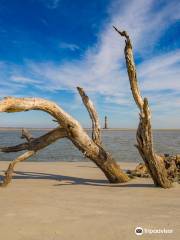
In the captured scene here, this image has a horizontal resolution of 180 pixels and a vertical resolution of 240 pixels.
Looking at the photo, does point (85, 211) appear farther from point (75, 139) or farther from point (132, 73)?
point (132, 73)

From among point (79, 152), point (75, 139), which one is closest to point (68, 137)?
point (75, 139)

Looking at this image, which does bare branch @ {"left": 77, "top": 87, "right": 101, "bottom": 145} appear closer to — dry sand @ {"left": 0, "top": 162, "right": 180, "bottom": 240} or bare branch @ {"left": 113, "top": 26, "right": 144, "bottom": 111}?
dry sand @ {"left": 0, "top": 162, "right": 180, "bottom": 240}

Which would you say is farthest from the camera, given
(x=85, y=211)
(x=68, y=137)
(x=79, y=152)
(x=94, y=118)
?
(x=79, y=152)

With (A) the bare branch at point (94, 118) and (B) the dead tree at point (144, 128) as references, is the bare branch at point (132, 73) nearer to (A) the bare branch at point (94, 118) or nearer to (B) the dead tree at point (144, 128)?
(B) the dead tree at point (144, 128)

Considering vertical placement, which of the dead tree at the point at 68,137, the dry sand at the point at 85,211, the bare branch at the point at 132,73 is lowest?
the dry sand at the point at 85,211

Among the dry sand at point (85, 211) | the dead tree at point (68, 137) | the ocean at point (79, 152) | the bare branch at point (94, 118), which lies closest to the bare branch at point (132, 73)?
the dead tree at point (68, 137)

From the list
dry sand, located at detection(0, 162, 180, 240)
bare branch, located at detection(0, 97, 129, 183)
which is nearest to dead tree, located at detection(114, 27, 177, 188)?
dry sand, located at detection(0, 162, 180, 240)

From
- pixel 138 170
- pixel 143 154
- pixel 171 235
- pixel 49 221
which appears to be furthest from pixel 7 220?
pixel 138 170

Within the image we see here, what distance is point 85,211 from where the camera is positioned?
5.45m

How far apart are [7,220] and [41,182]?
4350 mm

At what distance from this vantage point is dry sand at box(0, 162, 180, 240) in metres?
4.32

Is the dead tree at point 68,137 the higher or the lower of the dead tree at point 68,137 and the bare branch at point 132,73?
the lower

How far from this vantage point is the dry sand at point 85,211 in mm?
4316

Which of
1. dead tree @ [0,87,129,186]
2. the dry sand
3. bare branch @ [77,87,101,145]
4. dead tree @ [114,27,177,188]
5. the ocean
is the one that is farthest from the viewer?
the ocean
